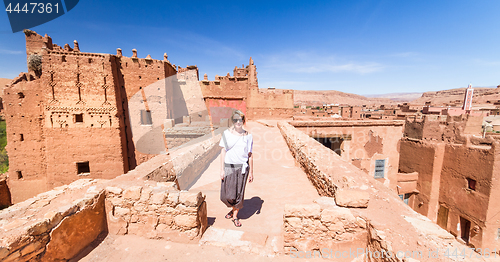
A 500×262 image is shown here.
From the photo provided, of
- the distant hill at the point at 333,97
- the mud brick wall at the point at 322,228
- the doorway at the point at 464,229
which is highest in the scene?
the distant hill at the point at 333,97

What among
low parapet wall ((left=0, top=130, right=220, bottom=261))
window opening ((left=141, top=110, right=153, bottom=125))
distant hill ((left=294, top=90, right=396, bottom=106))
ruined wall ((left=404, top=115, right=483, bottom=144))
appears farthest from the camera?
distant hill ((left=294, top=90, right=396, bottom=106))

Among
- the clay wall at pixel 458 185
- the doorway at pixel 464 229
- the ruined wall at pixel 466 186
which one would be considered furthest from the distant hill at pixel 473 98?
the doorway at pixel 464 229

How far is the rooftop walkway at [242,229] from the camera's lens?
2.51m

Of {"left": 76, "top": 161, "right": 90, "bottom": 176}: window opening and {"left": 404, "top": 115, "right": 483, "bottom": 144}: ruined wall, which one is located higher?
{"left": 404, "top": 115, "right": 483, "bottom": 144}: ruined wall

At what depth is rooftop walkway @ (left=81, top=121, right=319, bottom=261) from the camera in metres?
2.51

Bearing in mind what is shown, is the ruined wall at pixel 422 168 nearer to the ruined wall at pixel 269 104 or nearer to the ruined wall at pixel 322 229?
the ruined wall at pixel 269 104

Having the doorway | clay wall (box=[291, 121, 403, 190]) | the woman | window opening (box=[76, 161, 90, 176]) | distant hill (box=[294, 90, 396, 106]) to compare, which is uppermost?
distant hill (box=[294, 90, 396, 106])

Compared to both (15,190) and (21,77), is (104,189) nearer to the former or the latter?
(21,77)

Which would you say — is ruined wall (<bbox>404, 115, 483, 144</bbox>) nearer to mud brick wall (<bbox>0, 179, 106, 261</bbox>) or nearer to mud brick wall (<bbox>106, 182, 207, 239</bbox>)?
mud brick wall (<bbox>106, 182, 207, 239</bbox>)

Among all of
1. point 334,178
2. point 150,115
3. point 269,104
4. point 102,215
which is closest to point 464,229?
point 334,178

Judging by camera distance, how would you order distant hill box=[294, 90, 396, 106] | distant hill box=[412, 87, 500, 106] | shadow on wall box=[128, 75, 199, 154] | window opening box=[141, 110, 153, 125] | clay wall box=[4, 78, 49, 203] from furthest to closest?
distant hill box=[294, 90, 396, 106] → distant hill box=[412, 87, 500, 106] → window opening box=[141, 110, 153, 125] → shadow on wall box=[128, 75, 199, 154] → clay wall box=[4, 78, 49, 203]

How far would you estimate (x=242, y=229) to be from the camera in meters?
3.24

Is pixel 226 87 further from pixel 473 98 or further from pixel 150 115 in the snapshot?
pixel 473 98

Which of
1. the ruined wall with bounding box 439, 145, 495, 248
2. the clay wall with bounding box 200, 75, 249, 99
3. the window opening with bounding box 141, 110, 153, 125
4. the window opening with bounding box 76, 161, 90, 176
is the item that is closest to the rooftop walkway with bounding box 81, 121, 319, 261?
the ruined wall with bounding box 439, 145, 495, 248
